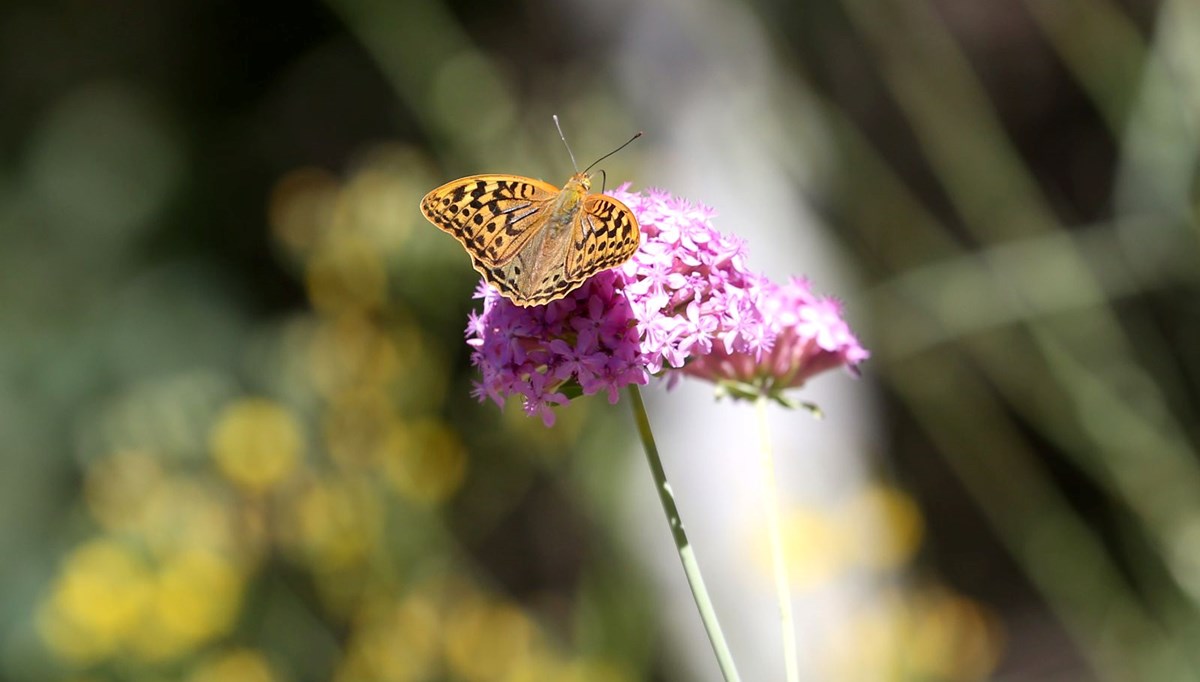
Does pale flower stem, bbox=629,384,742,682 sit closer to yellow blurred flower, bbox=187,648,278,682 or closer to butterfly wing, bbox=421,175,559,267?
butterfly wing, bbox=421,175,559,267

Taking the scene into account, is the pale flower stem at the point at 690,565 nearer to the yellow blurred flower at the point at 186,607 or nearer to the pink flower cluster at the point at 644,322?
the pink flower cluster at the point at 644,322

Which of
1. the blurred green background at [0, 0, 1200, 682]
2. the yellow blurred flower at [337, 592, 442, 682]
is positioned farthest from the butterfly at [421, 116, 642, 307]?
the yellow blurred flower at [337, 592, 442, 682]

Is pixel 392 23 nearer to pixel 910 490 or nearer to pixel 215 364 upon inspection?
pixel 215 364

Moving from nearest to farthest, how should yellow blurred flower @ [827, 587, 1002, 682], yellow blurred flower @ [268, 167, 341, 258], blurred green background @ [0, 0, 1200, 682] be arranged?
blurred green background @ [0, 0, 1200, 682] < yellow blurred flower @ [827, 587, 1002, 682] < yellow blurred flower @ [268, 167, 341, 258]

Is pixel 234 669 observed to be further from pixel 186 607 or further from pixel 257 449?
pixel 257 449

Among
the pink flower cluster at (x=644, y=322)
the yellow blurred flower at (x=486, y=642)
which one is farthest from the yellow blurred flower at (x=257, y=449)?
the pink flower cluster at (x=644, y=322)

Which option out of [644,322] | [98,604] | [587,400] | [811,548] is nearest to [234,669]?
[98,604]

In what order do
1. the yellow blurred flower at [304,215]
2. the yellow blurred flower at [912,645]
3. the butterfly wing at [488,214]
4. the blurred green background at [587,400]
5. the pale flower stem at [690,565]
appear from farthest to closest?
the yellow blurred flower at [304,215]
the yellow blurred flower at [912,645]
the blurred green background at [587,400]
the butterfly wing at [488,214]
the pale flower stem at [690,565]
